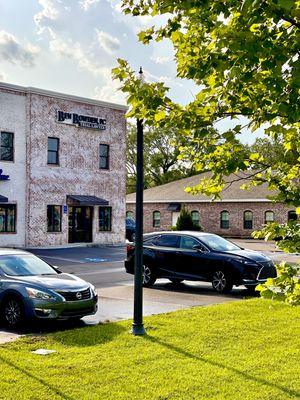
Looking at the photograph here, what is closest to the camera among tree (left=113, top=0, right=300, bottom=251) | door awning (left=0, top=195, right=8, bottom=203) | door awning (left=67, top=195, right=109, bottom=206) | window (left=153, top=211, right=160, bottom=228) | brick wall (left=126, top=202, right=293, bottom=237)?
tree (left=113, top=0, right=300, bottom=251)

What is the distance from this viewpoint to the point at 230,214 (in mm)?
50906

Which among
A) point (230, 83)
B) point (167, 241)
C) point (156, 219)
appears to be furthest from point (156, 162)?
point (230, 83)

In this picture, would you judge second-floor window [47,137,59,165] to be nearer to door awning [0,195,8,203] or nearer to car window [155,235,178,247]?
door awning [0,195,8,203]

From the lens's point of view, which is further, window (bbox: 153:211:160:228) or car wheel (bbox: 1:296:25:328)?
window (bbox: 153:211:160:228)

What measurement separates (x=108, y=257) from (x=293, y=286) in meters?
24.3

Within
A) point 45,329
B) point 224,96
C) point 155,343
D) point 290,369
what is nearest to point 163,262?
point 45,329

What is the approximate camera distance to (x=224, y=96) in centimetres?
527

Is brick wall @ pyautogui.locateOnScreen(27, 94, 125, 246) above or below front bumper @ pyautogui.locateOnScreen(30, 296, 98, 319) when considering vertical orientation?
above

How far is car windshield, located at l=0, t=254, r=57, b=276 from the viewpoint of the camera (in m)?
12.1

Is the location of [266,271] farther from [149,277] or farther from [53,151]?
[53,151]

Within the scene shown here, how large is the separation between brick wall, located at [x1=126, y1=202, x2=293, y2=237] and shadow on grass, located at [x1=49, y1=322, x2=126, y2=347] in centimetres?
3764

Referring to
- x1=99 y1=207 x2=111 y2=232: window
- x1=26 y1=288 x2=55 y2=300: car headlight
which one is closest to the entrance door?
x1=99 y1=207 x2=111 y2=232: window

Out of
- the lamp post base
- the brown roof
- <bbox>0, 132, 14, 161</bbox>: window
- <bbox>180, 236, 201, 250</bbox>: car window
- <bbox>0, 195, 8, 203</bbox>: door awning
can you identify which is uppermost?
<bbox>0, 132, 14, 161</bbox>: window

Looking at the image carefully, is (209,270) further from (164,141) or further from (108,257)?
(164,141)
